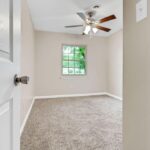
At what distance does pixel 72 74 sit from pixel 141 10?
14.7ft

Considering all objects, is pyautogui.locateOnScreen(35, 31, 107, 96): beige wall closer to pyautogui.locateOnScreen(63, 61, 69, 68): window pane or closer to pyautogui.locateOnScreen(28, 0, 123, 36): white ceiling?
pyautogui.locateOnScreen(63, 61, 69, 68): window pane

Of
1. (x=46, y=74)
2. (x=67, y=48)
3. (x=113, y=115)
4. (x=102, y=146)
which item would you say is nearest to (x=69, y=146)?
(x=102, y=146)

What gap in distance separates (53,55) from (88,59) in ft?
4.74

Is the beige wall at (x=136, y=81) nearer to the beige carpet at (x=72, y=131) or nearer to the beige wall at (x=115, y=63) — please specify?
the beige carpet at (x=72, y=131)

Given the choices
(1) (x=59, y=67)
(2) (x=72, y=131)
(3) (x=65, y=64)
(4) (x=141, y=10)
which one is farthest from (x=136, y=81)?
(3) (x=65, y=64)

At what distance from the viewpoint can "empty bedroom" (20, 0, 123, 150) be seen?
213 centimetres

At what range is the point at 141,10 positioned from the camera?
0.89m

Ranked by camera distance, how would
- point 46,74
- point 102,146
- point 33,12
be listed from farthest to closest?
point 46,74
point 33,12
point 102,146

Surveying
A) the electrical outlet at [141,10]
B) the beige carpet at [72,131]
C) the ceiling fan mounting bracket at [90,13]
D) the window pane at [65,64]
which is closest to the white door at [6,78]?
the electrical outlet at [141,10]

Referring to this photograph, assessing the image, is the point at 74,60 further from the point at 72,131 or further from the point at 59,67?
the point at 72,131

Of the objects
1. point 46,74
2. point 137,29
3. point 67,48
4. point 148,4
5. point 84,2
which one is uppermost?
point 84,2

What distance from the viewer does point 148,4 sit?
0.83 metres

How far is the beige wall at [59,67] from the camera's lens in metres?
4.92

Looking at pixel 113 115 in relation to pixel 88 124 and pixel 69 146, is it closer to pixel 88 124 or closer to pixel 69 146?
pixel 88 124
